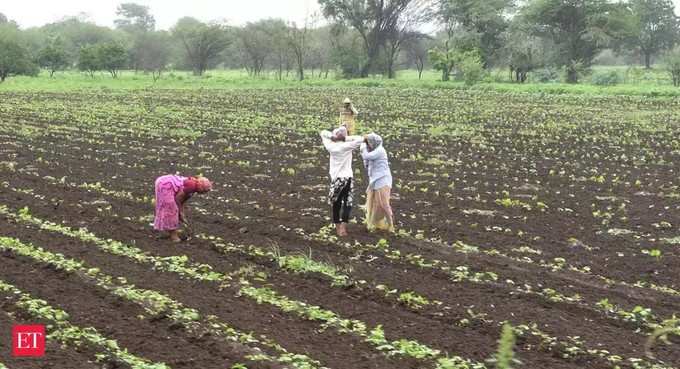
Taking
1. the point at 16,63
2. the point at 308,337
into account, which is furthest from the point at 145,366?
the point at 16,63

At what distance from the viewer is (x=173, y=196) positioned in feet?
30.9

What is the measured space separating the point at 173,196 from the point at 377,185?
2.70 metres

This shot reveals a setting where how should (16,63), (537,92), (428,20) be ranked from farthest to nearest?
(428,20)
(16,63)
(537,92)

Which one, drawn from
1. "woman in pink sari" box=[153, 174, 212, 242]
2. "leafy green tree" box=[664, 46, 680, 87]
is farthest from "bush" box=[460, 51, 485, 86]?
"woman in pink sari" box=[153, 174, 212, 242]

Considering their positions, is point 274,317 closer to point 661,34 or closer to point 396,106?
point 396,106

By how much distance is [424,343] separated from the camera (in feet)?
20.9

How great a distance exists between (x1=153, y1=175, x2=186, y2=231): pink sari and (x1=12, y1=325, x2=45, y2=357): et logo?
335cm

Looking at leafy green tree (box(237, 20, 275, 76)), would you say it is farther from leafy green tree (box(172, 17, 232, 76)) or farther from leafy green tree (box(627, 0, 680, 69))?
leafy green tree (box(627, 0, 680, 69))

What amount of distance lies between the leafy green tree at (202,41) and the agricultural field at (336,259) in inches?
2022

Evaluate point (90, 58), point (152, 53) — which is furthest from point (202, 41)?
point (90, 58)

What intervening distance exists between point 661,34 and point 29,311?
80254mm

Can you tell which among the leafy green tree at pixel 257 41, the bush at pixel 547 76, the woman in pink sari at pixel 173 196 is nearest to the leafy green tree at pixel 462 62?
the bush at pixel 547 76

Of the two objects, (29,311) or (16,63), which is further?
(16,63)

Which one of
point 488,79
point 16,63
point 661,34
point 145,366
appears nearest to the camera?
point 145,366
